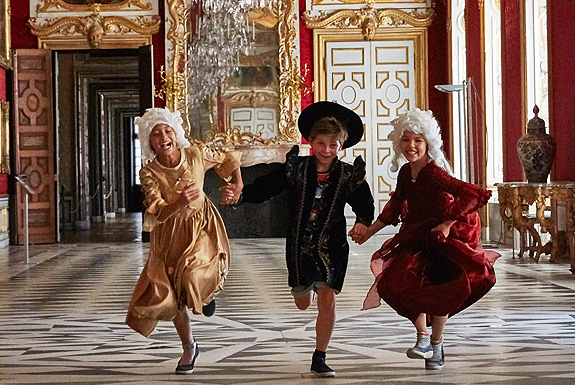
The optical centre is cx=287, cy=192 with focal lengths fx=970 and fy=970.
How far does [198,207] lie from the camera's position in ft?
13.7

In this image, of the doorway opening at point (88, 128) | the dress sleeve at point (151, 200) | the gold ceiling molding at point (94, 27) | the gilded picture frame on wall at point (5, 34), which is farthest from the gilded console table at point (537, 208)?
the doorway opening at point (88, 128)

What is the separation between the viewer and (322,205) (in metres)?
4.11

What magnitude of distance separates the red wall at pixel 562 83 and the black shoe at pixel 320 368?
6.11 meters

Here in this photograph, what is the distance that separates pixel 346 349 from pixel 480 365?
29.5 inches

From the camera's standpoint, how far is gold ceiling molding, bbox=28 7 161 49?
13.7 metres

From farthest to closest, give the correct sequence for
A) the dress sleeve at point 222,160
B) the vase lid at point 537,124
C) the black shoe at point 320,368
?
1. the vase lid at point 537,124
2. the dress sleeve at point 222,160
3. the black shoe at point 320,368

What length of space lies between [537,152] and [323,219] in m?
5.86

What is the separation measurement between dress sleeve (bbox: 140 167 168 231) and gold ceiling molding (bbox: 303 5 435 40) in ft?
32.6

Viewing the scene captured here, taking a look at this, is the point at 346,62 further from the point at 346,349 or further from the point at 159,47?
the point at 346,349

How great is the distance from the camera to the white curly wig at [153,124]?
4.17 metres

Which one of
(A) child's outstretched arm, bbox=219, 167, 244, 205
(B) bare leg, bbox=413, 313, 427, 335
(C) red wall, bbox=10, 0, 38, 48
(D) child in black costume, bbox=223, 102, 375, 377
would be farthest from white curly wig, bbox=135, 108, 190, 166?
(C) red wall, bbox=10, 0, 38, 48

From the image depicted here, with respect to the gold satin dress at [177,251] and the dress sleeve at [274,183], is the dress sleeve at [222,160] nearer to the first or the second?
the gold satin dress at [177,251]

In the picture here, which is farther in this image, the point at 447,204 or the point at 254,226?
the point at 254,226

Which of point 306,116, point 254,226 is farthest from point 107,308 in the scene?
point 254,226
